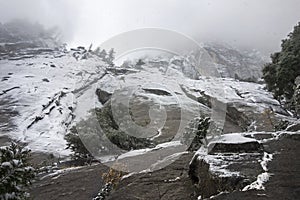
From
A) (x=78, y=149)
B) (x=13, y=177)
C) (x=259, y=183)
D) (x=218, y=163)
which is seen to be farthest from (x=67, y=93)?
(x=259, y=183)

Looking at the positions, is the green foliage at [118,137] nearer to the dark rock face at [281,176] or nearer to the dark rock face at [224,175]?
→ the dark rock face at [224,175]

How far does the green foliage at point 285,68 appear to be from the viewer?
28297mm

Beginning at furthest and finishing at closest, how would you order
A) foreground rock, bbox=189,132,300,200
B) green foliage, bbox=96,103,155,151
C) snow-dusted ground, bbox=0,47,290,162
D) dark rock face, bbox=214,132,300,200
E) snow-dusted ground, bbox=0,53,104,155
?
snow-dusted ground, bbox=0,47,290,162 → snow-dusted ground, bbox=0,53,104,155 → green foliage, bbox=96,103,155,151 → foreground rock, bbox=189,132,300,200 → dark rock face, bbox=214,132,300,200

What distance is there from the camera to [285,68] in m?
28.7

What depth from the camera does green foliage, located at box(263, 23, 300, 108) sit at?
28297mm

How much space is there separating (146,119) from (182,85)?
1723 centimetres

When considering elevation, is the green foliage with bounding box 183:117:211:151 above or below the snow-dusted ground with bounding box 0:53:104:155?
below

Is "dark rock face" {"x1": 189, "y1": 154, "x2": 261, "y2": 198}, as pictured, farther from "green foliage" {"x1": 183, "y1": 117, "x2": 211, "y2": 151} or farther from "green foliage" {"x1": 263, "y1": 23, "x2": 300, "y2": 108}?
"green foliage" {"x1": 263, "y1": 23, "x2": 300, "y2": 108}

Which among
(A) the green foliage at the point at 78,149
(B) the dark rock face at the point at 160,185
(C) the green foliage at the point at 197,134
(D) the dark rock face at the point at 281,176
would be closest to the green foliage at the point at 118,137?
(A) the green foliage at the point at 78,149

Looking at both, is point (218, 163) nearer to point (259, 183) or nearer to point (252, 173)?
point (252, 173)

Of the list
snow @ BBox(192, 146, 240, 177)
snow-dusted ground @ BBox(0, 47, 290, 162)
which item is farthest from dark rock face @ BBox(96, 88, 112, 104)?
snow @ BBox(192, 146, 240, 177)

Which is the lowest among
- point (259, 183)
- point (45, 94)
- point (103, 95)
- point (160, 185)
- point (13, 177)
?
point (160, 185)

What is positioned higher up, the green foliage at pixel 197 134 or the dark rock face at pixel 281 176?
the green foliage at pixel 197 134

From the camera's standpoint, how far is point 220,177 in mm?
9133
